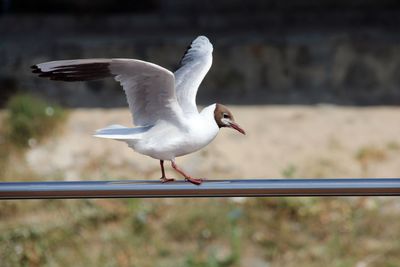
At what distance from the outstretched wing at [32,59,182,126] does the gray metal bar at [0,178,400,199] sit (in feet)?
0.67

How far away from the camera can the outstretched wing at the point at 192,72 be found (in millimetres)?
1817

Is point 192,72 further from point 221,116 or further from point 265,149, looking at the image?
point 265,149

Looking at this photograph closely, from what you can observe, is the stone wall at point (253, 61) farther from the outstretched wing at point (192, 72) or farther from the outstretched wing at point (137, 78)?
the outstretched wing at point (137, 78)

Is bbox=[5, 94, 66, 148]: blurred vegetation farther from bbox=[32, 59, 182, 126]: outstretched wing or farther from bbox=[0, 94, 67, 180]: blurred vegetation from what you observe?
bbox=[32, 59, 182, 126]: outstretched wing

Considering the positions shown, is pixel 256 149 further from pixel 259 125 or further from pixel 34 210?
pixel 34 210

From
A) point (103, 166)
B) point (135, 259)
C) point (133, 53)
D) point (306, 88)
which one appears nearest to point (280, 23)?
point (306, 88)

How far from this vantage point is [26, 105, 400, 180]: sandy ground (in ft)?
12.7

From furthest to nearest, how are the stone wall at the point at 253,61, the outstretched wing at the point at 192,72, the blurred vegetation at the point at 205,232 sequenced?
the stone wall at the point at 253,61
the blurred vegetation at the point at 205,232
the outstretched wing at the point at 192,72

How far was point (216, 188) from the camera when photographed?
1.38 metres

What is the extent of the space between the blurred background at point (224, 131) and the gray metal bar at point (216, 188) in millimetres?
2199

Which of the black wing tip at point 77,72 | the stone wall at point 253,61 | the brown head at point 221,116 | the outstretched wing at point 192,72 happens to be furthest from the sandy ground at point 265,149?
the black wing tip at point 77,72

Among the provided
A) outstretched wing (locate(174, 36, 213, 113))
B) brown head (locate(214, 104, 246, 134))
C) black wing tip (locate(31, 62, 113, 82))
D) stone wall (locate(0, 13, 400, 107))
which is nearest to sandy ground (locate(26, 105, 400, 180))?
stone wall (locate(0, 13, 400, 107))

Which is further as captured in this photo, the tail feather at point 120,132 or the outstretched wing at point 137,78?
the tail feather at point 120,132

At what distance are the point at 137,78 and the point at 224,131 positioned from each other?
7.87ft
